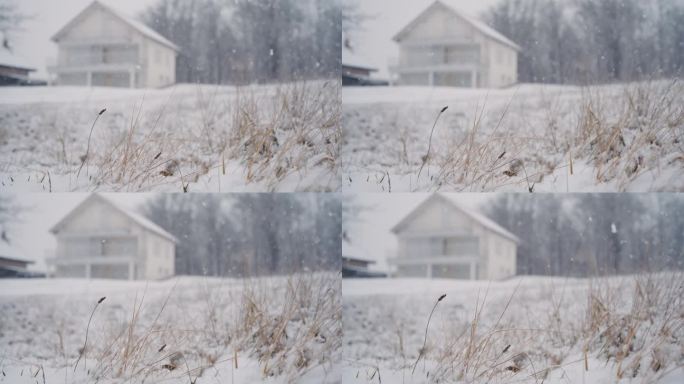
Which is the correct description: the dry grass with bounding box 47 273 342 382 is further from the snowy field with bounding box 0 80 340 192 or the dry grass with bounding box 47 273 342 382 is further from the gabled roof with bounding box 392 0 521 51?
the gabled roof with bounding box 392 0 521 51

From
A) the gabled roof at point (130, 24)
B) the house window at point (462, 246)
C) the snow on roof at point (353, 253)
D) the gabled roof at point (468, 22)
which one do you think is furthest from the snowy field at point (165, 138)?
the house window at point (462, 246)

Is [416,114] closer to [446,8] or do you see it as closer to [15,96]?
[446,8]

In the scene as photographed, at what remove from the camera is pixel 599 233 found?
372cm

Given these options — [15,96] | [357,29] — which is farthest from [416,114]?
[15,96]

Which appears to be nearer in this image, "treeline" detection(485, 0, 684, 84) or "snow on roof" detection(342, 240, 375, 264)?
"treeline" detection(485, 0, 684, 84)

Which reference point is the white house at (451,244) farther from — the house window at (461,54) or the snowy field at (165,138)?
the house window at (461,54)

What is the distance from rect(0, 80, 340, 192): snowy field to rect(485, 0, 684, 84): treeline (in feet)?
2.98

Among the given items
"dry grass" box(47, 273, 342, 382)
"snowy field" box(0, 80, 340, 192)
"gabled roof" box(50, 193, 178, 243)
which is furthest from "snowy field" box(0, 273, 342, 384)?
"snowy field" box(0, 80, 340, 192)

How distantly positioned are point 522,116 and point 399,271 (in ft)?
2.86

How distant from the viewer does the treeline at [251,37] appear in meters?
3.82

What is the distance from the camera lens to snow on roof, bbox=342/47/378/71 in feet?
12.7

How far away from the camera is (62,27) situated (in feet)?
12.5

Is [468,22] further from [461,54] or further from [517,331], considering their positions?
[517,331]

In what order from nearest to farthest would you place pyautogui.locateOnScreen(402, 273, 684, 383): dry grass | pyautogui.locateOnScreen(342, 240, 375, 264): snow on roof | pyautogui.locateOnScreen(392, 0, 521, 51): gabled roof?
pyautogui.locateOnScreen(402, 273, 684, 383): dry grass
pyautogui.locateOnScreen(392, 0, 521, 51): gabled roof
pyautogui.locateOnScreen(342, 240, 375, 264): snow on roof
